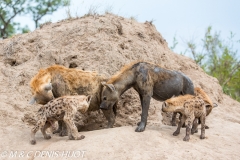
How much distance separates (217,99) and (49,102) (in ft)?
16.5

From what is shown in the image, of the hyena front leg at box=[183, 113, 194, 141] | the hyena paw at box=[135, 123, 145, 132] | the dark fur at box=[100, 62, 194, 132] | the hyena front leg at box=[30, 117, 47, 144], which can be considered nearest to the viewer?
the hyena front leg at box=[30, 117, 47, 144]

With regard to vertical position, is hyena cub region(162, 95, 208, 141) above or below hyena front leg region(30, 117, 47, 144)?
above

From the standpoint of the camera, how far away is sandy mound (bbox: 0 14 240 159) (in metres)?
5.64

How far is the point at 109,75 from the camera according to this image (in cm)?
793

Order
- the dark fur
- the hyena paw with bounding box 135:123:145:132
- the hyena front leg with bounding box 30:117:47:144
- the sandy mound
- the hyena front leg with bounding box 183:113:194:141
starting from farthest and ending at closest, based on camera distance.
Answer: the dark fur → the hyena paw with bounding box 135:123:145:132 → the hyena front leg with bounding box 183:113:194:141 → the hyena front leg with bounding box 30:117:47:144 → the sandy mound

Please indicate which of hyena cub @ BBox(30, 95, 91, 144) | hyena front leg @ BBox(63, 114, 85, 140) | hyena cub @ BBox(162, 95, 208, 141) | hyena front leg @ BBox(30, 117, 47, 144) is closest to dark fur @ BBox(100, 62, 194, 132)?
hyena cub @ BBox(162, 95, 208, 141)

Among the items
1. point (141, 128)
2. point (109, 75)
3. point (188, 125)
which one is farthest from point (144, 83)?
point (109, 75)

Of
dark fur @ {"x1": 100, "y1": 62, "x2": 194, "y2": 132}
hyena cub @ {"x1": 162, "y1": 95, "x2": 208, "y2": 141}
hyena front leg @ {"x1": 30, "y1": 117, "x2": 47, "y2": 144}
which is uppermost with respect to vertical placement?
dark fur @ {"x1": 100, "y1": 62, "x2": 194, "y2": 132}

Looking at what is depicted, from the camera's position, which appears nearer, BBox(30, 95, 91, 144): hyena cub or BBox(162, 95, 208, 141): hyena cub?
BBox(30, 95, 91, 144): hyena cub

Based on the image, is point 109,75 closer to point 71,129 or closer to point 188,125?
point 71,129

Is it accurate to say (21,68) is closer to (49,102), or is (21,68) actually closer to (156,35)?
(49,102)

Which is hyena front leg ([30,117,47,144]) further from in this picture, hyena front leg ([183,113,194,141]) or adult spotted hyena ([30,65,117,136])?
hyena front leg ([183,113,194,141])

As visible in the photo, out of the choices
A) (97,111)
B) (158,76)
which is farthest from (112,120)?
(158,76)

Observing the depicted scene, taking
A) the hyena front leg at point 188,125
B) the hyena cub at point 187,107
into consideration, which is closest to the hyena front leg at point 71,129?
the hyena cub at point 187,107
